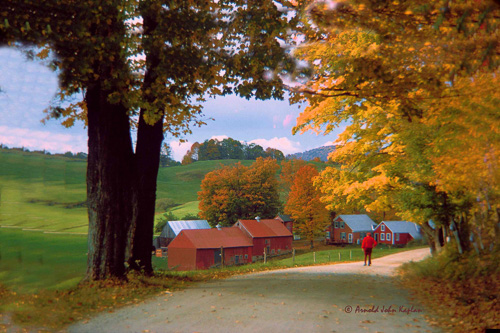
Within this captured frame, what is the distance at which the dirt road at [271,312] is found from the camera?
6363mm

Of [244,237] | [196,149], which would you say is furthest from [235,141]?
[244,237]

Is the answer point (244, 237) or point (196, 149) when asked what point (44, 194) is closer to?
point (244, 237)

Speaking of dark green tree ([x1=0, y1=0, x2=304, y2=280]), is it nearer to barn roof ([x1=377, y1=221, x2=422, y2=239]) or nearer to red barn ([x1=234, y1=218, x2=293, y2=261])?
red barn ([x1=234, y1=218, x2=293, y2=261])

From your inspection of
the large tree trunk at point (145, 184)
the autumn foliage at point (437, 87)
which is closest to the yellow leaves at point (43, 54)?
the large tree trunk at point (145, 184)

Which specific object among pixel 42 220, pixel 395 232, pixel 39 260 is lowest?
pixel 395 232

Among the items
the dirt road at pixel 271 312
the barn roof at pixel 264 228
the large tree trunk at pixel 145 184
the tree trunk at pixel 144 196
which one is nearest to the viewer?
the dirt road at pixel 271 312

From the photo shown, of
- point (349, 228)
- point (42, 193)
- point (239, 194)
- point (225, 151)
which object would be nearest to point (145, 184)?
point (239, 194)

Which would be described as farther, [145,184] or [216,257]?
[216,257]

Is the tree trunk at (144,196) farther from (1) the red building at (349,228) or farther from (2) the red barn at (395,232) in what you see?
(2) the red barn at (395,232)

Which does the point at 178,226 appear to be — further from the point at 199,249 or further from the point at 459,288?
the point at 459,288

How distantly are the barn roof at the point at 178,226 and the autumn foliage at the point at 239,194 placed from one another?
332 cm

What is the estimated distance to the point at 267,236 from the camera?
46.7 meters

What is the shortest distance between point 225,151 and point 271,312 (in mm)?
121665

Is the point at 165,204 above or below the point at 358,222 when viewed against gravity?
above
